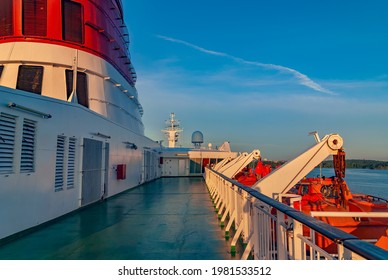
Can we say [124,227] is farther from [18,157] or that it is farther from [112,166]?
[112,166]

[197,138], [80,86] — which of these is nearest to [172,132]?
[197,138]

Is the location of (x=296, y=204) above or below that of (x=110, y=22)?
below

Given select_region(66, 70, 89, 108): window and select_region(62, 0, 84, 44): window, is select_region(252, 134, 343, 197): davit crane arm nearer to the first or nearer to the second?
select_region(66, 70, 89, 108): window

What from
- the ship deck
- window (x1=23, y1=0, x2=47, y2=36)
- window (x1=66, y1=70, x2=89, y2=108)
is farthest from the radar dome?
the ship deck

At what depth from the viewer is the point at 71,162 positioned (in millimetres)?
7605

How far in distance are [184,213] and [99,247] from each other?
336cm

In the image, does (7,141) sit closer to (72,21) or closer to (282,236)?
(282,236)

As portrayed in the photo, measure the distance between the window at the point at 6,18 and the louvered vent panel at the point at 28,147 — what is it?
6.28m

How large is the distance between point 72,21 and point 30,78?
8.52ft

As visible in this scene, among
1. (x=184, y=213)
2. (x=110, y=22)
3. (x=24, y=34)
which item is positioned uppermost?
(x=110, y=22)

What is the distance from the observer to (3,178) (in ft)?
16.2

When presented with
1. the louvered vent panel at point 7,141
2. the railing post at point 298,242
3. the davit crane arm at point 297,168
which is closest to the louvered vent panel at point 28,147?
the louvered vent panel at point 7,141

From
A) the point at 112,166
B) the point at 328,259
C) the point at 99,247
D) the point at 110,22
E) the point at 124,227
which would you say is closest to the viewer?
the point at 328,259
